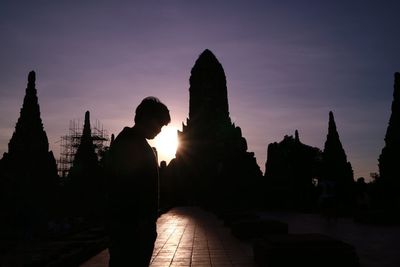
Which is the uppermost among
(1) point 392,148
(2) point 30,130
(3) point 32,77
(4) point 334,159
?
(3) point 32,77

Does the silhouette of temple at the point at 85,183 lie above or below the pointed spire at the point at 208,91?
below

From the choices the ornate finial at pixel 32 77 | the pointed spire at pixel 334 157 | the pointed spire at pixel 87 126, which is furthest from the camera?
the pointed spire at pixel 334 157

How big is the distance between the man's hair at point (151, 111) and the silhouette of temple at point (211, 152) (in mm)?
33067

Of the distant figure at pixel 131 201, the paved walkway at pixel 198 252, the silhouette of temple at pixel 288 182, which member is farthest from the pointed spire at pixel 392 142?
the distant figure at pixel 131 201

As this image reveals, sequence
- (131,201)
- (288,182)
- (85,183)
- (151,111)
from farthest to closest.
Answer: (288,182) → (85,183) → (151,111) → (131,201)

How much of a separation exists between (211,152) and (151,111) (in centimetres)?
4933

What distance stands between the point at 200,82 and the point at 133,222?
187 feet

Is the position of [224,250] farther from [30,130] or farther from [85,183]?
[85,183]

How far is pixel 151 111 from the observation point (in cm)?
315

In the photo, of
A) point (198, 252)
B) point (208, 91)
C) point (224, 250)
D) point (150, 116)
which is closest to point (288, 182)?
point (208, 91)

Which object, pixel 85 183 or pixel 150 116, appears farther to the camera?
pixel 85 183

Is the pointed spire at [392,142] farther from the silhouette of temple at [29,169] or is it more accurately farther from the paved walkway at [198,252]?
the silhouette of temple at [29,169]

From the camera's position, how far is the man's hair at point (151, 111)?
315 cm

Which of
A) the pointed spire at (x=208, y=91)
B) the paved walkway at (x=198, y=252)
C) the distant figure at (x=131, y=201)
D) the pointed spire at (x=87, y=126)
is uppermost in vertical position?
the pointed spire at (x=208, y=91)
